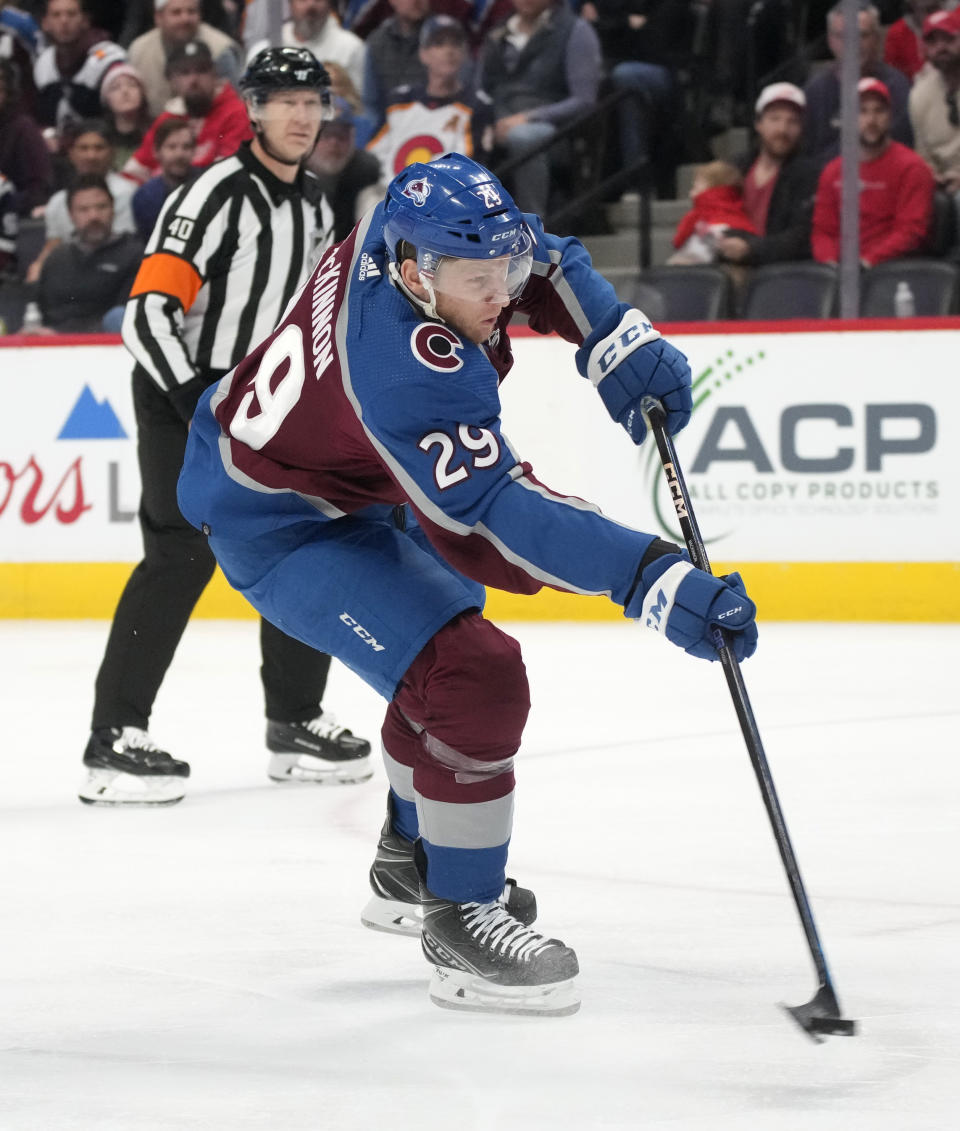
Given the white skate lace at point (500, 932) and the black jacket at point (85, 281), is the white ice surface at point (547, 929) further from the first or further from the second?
the black jacket at point (85, 281)

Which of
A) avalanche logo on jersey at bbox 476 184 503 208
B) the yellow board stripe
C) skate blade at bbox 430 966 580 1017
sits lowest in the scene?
the yellow board stripe

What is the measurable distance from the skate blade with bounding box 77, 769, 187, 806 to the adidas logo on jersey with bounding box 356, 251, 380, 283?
1550 millimetres

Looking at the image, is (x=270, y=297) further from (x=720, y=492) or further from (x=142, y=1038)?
(x=720, y=492)

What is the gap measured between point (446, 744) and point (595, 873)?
76cm

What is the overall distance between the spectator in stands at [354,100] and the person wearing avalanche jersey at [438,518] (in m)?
4.34

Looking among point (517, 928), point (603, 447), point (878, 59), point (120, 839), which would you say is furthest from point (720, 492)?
point (517, 928)

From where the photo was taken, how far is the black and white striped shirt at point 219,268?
11.6ft

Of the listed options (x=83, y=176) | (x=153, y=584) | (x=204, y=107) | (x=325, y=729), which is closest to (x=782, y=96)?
(x=204, y=107)

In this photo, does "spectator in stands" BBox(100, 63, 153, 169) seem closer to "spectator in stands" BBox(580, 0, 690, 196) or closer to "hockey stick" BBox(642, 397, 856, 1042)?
"spectator in stands" BBox(580, 0, 690, 196)

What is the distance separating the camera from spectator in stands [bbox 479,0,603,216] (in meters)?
6.95

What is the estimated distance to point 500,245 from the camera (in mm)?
2191

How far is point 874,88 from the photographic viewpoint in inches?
240

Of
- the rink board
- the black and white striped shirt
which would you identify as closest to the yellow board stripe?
the rink board

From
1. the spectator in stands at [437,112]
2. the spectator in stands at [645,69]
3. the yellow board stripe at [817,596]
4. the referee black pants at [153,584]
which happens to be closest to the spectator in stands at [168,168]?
the spectator in stands at [437,112]
